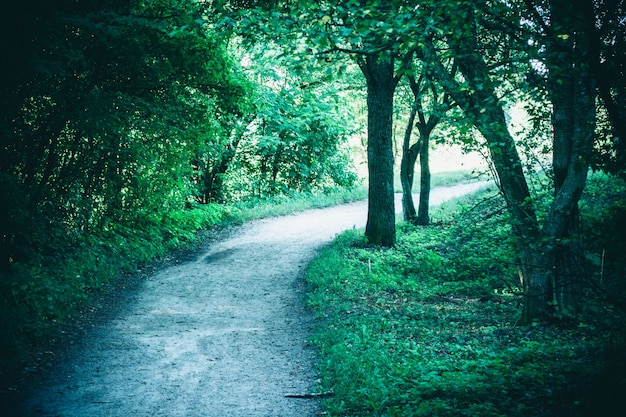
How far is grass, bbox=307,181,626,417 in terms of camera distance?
425 cm

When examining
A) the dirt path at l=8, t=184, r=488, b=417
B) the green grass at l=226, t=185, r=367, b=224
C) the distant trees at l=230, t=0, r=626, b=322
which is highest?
the distant trees at l=230, t=0, r=626, b=322

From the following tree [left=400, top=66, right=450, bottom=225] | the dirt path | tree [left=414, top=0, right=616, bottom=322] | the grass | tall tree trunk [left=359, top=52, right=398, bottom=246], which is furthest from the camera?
tree [left=400, top=66, right=450, bottom=225]

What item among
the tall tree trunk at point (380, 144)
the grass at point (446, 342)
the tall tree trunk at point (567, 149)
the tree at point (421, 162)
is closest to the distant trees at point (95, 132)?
the tall tree trunk at point (380, 144)

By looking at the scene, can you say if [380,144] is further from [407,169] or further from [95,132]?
[95,132]

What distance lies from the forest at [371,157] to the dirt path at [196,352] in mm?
625

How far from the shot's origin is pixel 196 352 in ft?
22.5

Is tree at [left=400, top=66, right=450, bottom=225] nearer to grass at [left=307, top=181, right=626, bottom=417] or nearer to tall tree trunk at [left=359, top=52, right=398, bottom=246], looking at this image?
tall tree trunk at [left=359, top=52, right=398, bottom=246]

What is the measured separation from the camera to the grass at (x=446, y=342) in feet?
13.9

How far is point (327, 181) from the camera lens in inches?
982

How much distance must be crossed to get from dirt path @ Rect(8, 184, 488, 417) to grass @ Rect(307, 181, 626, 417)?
606 millimetres

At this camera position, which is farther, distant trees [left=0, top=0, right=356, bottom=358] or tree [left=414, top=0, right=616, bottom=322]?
distant trees [left=0, top=0, right=356, bottom=358]

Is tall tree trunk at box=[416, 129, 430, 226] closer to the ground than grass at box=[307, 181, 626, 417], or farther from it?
farther from it

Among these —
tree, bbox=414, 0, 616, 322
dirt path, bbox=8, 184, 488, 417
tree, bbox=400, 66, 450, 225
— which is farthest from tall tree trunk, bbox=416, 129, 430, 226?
tree, bbox=414, 0, 616, 322

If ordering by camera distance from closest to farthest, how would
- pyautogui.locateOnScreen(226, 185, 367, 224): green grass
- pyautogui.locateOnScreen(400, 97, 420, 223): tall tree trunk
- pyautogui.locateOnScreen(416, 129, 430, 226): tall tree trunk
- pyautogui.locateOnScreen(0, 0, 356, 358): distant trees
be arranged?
pyautogui.locateOnScreen(0, 0, 356, 358): distant trees < pyautogui.locateOnScreen(416, 129, 430, 226): tall tree trunk < pyautogui.locateOnScreen(400, 97, 420, 223): tall tree trunk < pyautogui.locateOnScreen(226, 185, 367, 224): green grass
